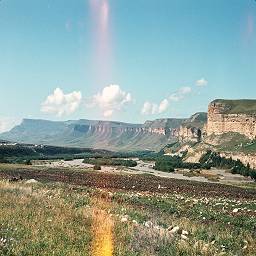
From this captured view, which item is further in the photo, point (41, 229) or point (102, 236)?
point (41, 229)

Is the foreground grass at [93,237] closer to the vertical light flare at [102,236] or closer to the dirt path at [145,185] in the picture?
the vertical light flare at [102,236]

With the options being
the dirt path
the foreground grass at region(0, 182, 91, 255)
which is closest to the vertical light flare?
the foreground grass at region(0, 182, 91, 255)

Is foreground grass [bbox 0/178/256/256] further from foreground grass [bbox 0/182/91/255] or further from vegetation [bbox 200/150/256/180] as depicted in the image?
vegetation [bbox 200/150/256/180]

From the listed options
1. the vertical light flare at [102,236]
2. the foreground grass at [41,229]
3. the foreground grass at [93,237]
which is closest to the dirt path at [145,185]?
the foreground grass at [41,229]

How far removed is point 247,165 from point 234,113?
73.6 meters

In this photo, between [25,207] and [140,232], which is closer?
[140,232]

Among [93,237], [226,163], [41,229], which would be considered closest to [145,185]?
[41,229]

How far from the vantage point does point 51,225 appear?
51.1ft

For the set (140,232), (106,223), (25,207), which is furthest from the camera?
(25,207)

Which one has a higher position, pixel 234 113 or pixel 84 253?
pixel 234 113

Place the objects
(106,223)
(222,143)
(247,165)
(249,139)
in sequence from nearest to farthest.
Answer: (106,223), (247,165), (249,139), (222,143)

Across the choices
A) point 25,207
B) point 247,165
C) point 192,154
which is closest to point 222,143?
point 192,154

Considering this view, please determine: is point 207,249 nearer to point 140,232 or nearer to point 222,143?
point 140,232

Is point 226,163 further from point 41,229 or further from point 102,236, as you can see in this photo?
point 41,229
